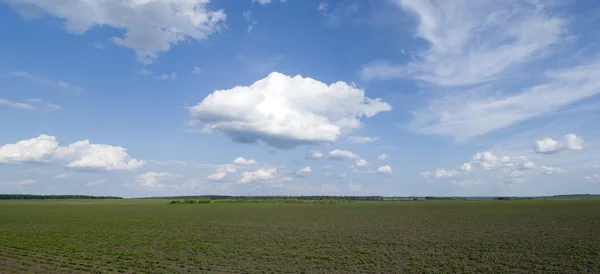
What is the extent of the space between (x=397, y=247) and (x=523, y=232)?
1647cm

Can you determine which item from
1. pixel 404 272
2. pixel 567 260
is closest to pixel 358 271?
pixel 404 272

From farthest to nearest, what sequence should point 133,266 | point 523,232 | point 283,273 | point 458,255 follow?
point 523,232, point 458,255, point 133,266, point 283,273

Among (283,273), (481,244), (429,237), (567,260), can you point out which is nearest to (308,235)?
(429,237)

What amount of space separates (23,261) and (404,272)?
22.0 meters

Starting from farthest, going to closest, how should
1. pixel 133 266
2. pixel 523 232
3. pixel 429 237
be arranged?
pixel 523 232, pixel 429 237, pixel 133 266

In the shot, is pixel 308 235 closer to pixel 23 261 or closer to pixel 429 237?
pixel 429 237

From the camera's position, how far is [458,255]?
27141 millimetres

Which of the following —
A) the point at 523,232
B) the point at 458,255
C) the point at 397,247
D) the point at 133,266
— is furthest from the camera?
the point at 523,232

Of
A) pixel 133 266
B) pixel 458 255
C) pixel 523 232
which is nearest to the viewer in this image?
pixel 133 266

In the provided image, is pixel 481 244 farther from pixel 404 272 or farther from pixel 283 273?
pixel 283 273

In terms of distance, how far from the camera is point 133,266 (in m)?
23.6

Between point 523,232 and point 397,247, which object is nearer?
point 397,247

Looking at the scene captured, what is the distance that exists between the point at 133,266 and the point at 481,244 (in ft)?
80.8

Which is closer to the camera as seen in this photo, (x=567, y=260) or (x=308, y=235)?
(x=567, y=260)
